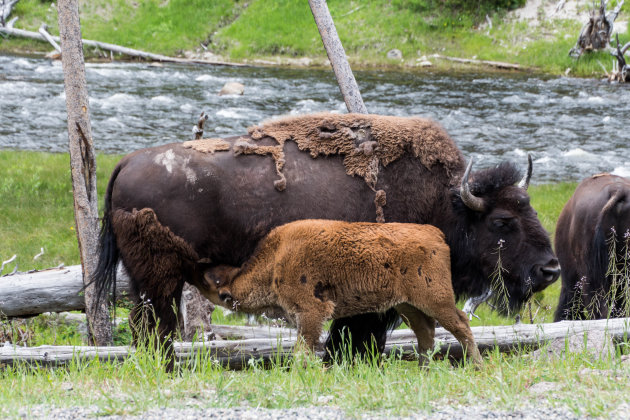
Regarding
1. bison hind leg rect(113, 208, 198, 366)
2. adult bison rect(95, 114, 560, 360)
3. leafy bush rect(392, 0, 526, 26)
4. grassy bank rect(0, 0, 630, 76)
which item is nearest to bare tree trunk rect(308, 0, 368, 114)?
adult bison rect(95, 114, 560, 360)

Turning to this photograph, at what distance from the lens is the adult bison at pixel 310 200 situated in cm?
540

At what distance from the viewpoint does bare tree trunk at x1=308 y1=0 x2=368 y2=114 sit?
27.4ft

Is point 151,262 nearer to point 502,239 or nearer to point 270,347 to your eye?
point 270,347

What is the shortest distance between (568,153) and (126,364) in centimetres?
1364

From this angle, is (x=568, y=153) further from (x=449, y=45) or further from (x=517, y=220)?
(x=449, y=45)

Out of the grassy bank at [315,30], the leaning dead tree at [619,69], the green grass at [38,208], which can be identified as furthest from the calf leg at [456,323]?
the grassy bank at [315,30]

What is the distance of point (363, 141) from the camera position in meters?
5.93

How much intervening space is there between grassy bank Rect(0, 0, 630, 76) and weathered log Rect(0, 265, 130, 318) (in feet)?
76.0

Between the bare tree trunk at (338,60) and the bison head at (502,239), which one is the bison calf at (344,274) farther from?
the bare tree trunk at (338,60)

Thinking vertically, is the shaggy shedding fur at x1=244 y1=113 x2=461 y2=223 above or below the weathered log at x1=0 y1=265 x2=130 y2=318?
above

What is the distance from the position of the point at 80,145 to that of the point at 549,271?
4.15m

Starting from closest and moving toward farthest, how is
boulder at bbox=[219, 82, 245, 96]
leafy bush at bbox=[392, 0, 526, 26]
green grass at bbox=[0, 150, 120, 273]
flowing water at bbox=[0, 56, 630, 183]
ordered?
1. green grass at bbox=[0, 150, 120, 273]
2. flowing water at bbox=[0, 56, 630, 183]
3. boulder at bbox=[219, 82, 245, 96]
4. leafy bush at bbox=[392, 0, 526, 26]

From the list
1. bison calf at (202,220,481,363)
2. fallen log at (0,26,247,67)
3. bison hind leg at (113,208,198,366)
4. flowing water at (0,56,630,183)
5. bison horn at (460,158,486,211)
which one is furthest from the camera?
fallen log at (0,26,247,67)

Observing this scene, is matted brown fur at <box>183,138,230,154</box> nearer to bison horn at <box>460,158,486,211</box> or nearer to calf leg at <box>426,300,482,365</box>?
bison horn at <box>460,158,486,211</box>
